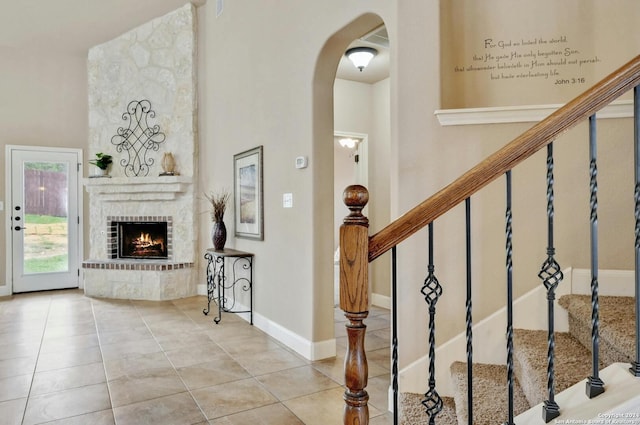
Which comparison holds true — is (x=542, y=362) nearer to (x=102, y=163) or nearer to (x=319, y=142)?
(x=319, y=142)

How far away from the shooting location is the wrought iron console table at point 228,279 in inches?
171

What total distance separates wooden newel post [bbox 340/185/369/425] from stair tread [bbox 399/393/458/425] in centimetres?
74

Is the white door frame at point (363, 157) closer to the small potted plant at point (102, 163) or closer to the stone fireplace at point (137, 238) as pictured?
the stone fireplace at point (137, 238)

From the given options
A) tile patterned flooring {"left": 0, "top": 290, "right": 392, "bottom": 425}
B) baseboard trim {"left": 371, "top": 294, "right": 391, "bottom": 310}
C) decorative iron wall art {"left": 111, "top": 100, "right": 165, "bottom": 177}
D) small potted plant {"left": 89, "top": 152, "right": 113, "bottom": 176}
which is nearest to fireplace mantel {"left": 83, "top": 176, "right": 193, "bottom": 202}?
small potted plant {"left": 89, "top": 152, "right": 113, "bottom": 176}

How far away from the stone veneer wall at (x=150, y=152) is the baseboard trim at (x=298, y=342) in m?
2.00

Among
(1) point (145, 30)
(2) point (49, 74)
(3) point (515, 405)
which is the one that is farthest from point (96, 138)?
(3) point (515, 405)

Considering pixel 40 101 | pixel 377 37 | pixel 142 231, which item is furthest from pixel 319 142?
pixel 40 101

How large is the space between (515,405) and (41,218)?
6471 millimetres

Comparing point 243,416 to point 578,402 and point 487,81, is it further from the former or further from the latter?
point 487,81

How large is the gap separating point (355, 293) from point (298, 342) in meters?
2.25

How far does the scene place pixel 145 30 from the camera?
581 centimetres

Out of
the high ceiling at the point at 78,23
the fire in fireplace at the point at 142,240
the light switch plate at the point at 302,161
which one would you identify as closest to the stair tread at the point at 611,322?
the light switch plate at the point at 302,161

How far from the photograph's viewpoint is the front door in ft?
19.3

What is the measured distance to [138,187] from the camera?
18.5 feet
